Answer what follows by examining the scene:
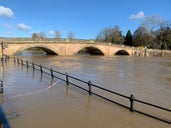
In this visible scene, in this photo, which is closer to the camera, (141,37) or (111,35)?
(141,37)

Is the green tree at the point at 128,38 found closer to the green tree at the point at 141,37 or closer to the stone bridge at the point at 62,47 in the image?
the green tree at the point at 141,37

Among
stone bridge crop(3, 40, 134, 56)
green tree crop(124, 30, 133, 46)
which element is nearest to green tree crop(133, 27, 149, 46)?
green tree crop(124, 30, 133, 46)

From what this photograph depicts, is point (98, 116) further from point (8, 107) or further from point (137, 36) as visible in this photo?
point (137, 36)

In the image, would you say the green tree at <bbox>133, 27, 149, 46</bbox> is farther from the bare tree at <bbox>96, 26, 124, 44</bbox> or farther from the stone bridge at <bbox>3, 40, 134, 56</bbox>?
the stone bridge at <bbox>3, 40, 134, 56</bbox>

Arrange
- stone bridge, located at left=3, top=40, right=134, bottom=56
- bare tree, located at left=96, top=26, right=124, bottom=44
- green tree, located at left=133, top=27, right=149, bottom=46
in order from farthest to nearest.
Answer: bare tree, located at left=96, top=26, right=124, bottom=44
green tree, located at left=133, top=27, right=149, bottom=46
stone bridge, located at left=3, top=40, right=134, bottom=56

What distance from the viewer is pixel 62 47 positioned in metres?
60.6

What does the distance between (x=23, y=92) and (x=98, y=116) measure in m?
5.45

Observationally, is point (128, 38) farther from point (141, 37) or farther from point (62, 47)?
point (62, 47)

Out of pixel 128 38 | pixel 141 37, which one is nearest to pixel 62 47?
pixel 141 37

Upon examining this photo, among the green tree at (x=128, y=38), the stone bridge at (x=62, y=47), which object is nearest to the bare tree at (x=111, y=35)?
the green tree at (x=128, y=38)

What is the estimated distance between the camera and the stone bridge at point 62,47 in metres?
49.8

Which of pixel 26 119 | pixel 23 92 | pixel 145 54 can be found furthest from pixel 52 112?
pixel 145 54

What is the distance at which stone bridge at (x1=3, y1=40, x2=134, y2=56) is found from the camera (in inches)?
1962

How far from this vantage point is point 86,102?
36.7 ft
